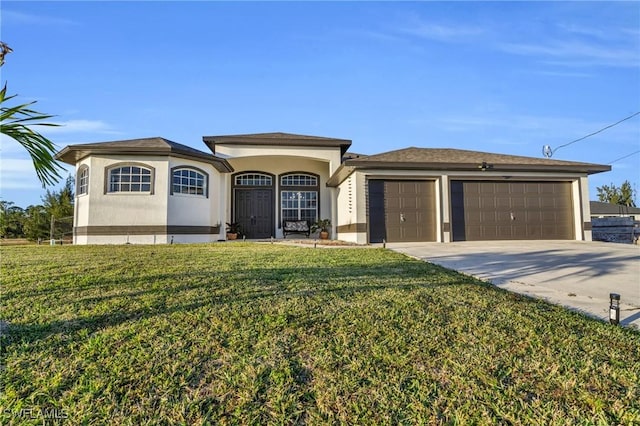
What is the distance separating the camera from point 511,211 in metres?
12.2

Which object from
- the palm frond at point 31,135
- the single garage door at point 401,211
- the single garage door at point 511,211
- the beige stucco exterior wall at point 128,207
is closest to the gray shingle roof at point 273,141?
the beige stucco exterior wall at point 128,207

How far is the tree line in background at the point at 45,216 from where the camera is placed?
590 inches

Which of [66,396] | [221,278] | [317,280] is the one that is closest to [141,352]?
[66,396]

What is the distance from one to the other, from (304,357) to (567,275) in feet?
17.4

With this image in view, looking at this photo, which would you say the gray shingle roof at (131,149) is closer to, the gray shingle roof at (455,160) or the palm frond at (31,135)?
the gray shingle roof at (455,160)

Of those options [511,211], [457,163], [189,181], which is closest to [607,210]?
[511,211]

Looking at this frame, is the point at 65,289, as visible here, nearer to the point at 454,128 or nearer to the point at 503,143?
the point at 454,128

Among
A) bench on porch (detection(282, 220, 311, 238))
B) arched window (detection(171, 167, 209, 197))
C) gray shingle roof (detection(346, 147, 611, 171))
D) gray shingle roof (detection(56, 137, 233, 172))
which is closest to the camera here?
gray shingle roof (detection(56, 137, 233, 172))

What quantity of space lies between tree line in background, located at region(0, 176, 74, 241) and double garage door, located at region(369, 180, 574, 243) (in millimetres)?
14251

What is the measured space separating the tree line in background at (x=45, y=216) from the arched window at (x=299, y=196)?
10070 millimetres

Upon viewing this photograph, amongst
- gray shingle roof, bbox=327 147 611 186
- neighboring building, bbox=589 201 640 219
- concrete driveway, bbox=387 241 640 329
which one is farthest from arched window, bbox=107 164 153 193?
neighboring building, bbox=589 201 640 219

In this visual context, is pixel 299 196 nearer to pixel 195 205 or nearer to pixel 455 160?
pixel 195 205

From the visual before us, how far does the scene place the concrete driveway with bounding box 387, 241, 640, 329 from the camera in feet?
12.1

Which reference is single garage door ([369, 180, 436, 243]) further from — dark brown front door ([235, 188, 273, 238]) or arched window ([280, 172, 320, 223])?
dark brown front door ([235, 188, 273, 238])
